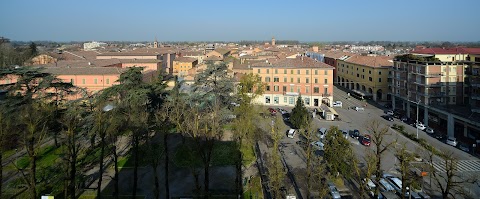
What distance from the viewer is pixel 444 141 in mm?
29422

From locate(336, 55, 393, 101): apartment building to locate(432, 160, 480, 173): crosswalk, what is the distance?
23.3m

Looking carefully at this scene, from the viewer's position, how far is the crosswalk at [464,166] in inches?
892

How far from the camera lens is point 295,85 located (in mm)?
44031

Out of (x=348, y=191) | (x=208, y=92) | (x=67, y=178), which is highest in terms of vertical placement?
(x=208, y=92)

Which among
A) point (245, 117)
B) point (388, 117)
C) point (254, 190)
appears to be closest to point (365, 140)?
point (245, 117)

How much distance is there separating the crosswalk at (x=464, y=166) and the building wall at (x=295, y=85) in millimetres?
19591

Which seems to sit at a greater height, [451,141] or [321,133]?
[321,133]

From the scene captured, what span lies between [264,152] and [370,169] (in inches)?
447

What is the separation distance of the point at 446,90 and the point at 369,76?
50.0 ft

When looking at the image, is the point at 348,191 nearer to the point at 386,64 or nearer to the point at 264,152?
the point at 264,152

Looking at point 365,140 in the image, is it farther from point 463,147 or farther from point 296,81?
point 296,81

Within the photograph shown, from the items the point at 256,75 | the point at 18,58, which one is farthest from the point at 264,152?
the point at 18,58

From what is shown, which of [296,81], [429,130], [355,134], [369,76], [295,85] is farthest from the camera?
[369,76]

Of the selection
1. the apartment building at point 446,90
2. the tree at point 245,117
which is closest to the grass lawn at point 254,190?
the tree at point 245,117
